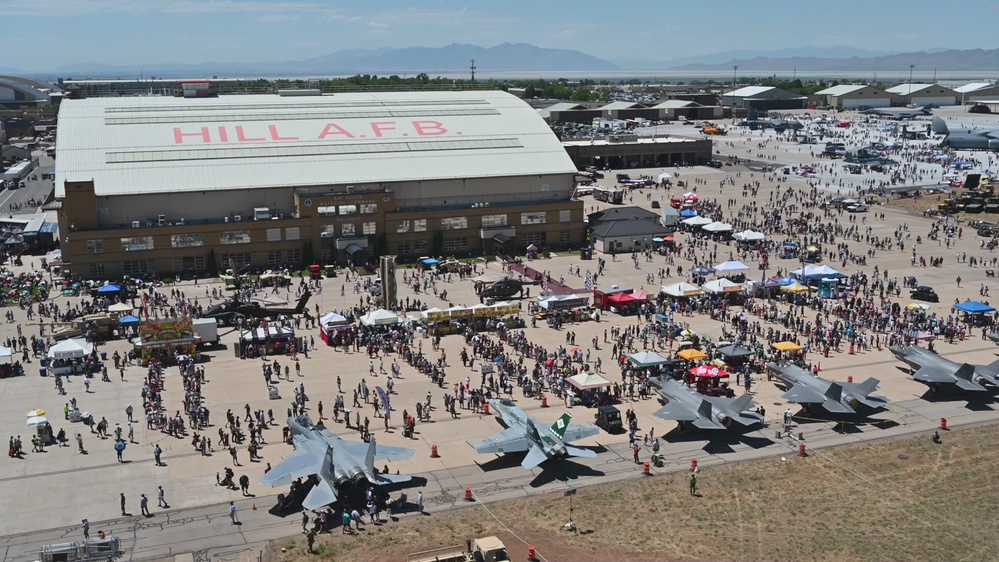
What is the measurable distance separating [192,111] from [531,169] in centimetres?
3275

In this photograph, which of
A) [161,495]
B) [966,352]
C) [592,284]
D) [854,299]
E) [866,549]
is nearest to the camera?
[866,549]

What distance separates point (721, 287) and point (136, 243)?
148ft

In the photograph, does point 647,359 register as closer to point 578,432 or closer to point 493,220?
point 578,432

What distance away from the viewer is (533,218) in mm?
84312

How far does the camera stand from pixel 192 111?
87.6 m

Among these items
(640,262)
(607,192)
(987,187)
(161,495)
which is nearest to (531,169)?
(640,262)

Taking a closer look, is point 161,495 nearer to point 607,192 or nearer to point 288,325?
point 288,325

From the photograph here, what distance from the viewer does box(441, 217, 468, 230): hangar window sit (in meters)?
81.5

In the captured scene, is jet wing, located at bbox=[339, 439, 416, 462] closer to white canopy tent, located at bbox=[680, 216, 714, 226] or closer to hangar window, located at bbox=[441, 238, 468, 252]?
hangar window, located at bbox=[441, 238, 468, 252]

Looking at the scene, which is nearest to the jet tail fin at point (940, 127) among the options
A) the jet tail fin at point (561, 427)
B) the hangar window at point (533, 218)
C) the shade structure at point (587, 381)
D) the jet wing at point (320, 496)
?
the hangar window at point (533, 218)

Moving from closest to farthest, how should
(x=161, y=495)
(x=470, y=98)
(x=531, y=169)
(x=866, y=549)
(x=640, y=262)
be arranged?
(x=866, y=549)
(x=161, y=495)
(x=640, y=262)
(x=531, y=169)
(x=470, y=98)

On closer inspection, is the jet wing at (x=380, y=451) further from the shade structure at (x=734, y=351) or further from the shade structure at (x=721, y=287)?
the shade structure at (x=721, y=287)

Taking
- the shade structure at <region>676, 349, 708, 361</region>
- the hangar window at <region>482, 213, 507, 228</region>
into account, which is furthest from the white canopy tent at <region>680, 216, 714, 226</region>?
the shade structure at <region>676, 349, 708, 361</region>

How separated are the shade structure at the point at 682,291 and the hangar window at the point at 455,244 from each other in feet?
76.0
